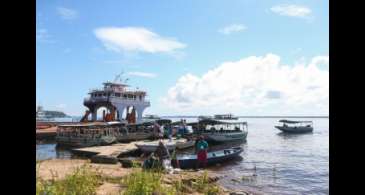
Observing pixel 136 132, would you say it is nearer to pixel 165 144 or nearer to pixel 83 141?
pixel 83 141

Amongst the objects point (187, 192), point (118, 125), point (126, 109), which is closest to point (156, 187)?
point (187, 192)

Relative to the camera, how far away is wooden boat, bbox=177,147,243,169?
80.0ft

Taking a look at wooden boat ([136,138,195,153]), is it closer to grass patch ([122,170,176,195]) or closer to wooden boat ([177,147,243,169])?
wooden boat ([177,147,243,169])

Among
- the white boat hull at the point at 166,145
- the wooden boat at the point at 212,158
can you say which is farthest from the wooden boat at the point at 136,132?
the wooden boat at the point at 212,158

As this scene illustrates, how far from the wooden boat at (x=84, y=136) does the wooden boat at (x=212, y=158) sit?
42.1 feet

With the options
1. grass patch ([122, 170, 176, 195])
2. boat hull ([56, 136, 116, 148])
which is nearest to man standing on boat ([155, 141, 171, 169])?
grass patch ([122, 170, 176, 195])

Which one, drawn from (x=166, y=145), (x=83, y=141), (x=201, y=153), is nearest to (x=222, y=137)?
(x=166, y=145)

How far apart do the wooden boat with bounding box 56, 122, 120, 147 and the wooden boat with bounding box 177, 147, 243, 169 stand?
42.1 feet
